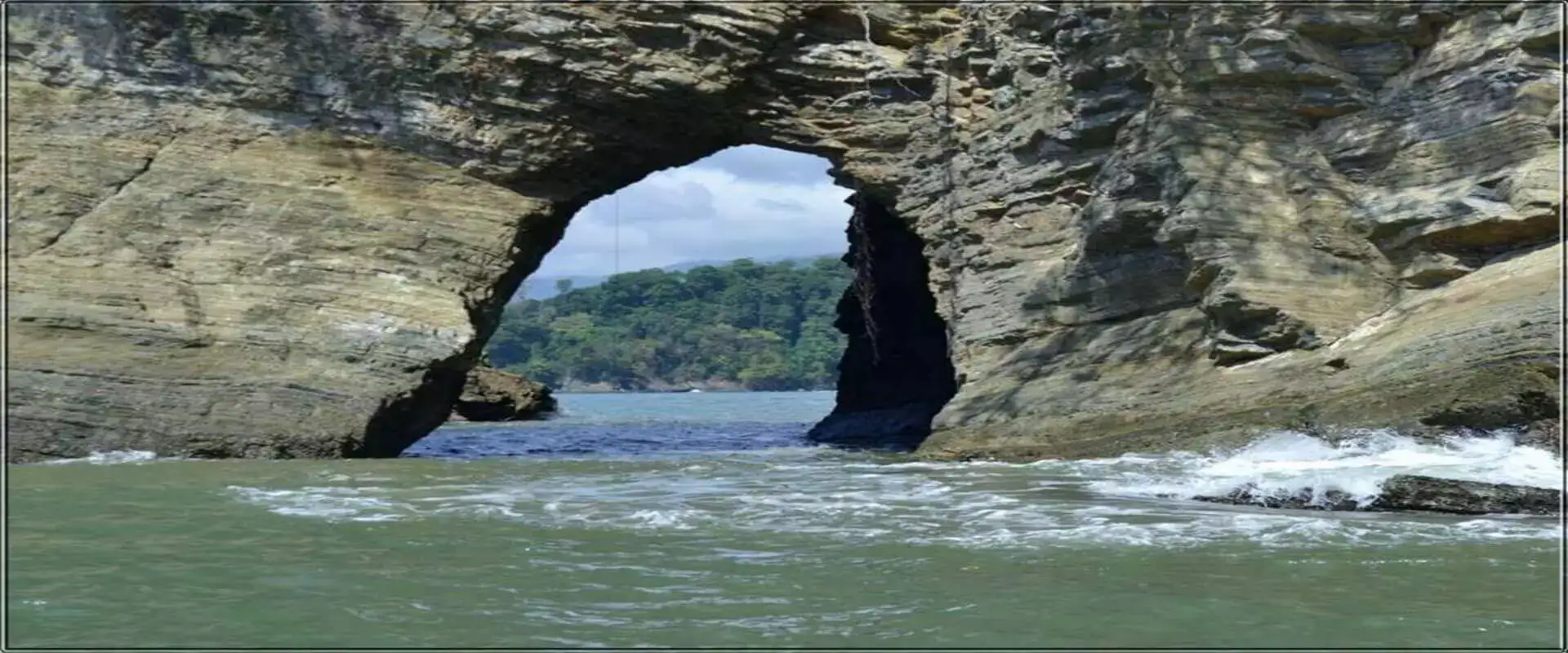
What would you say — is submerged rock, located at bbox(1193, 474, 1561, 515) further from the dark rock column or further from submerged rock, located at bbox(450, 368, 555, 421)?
submerged rock, located at bbox(450, 368, 555, 421)

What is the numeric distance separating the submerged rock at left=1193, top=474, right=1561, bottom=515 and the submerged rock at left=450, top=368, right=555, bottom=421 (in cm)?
2419

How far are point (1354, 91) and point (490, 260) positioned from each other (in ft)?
26.3

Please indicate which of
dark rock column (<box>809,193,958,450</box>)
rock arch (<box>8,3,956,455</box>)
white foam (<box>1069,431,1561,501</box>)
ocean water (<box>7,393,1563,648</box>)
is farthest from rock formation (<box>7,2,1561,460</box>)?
dark rock column (<box>809,193,958,450</box>)

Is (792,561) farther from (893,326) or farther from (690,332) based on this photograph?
(690,332)

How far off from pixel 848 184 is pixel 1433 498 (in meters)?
9.64

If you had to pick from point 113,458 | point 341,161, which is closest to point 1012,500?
point 113,458

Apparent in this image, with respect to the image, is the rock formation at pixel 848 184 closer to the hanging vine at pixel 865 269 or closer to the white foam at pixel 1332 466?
the white foam at pixel 1332 466

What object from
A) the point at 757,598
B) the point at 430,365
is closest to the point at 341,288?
the point at 430,365

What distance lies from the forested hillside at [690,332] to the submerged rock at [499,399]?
5195 cm

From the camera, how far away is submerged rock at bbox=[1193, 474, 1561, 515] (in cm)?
745

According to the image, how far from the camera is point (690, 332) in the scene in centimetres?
8981

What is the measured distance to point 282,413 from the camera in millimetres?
13289

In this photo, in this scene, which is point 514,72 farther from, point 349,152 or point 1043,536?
point 1043,536

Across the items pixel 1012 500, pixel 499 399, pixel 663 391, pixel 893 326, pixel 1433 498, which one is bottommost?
pixel 663 391
